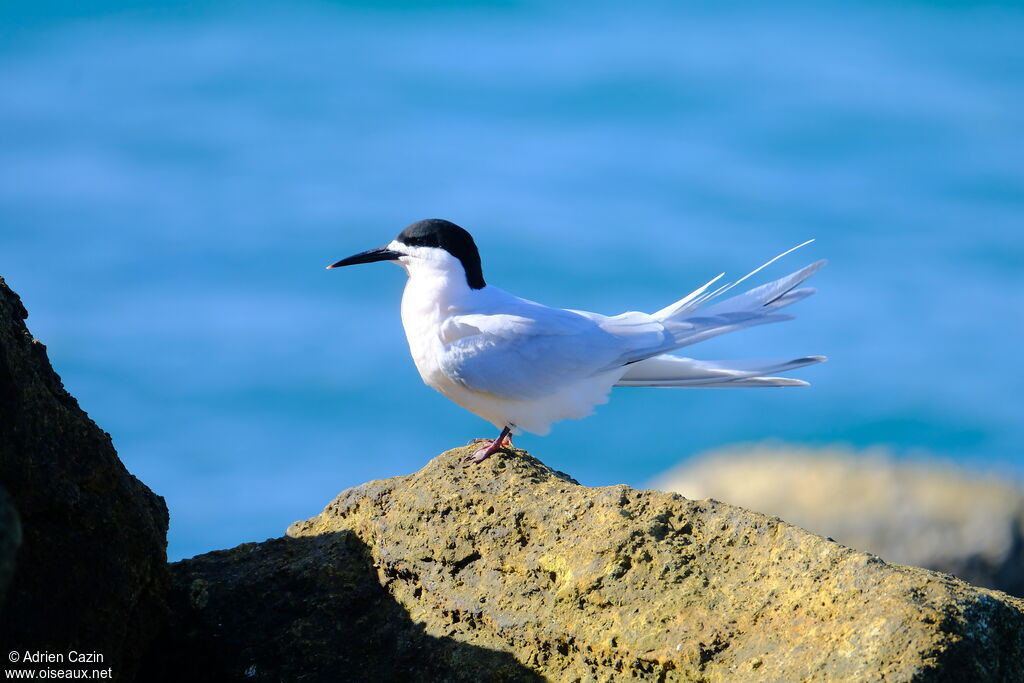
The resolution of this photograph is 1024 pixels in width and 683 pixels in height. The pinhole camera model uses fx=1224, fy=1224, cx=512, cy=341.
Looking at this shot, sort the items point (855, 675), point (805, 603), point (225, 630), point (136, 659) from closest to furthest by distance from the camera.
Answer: point (855, 675), point (805, 603), point (136, 659), point (225, 630)

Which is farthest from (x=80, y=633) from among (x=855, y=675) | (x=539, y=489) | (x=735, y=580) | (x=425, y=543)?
(x=855, y=675)

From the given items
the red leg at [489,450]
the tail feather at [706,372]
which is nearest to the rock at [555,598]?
the red leg at [489,450]

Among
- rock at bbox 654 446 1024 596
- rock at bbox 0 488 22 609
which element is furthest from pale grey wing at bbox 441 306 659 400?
rock at bbox 654 446 1024 596

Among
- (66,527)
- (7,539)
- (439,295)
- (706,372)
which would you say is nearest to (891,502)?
(706,372)

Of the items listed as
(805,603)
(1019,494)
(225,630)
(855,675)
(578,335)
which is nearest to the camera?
(855,675)

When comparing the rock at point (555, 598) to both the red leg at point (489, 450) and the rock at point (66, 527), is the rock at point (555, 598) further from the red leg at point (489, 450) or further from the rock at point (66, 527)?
the rock at point (66, 527)

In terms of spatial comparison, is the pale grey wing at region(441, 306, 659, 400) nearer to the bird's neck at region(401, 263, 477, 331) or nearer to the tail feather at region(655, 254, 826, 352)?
the bird's neck at region(401, 263, 477, 331)

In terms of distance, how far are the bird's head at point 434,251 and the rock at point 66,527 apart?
1.87 metres

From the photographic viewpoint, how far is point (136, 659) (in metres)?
3.79

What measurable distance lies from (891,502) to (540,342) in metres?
4.37

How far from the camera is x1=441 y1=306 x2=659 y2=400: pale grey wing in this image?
5082 mm

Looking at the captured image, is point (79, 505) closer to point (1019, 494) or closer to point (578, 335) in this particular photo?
point (578, 335)

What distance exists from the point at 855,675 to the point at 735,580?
1.69ft

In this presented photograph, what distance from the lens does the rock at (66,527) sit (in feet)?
11.0
